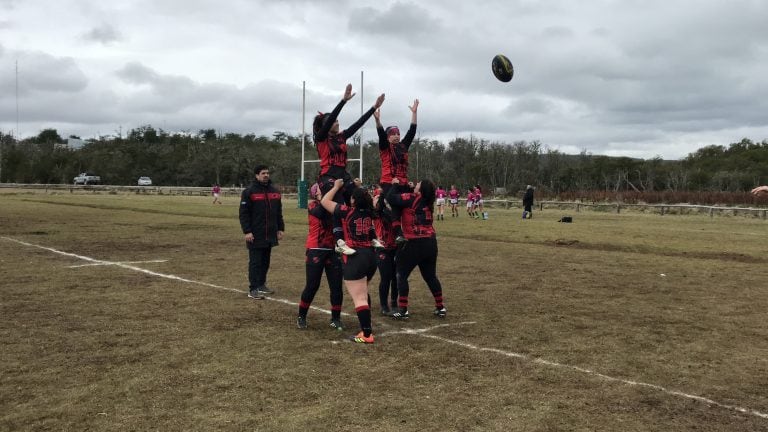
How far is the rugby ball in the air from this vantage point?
13742 mm

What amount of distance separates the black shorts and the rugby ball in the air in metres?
7.84

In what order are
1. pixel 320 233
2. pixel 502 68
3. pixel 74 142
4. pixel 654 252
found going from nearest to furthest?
pixel 320 233, pixel 502 68, pixel 654 252, pixel 74 142

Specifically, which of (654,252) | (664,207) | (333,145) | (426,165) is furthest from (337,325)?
(426,165)

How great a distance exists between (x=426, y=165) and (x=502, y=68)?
73857 mm

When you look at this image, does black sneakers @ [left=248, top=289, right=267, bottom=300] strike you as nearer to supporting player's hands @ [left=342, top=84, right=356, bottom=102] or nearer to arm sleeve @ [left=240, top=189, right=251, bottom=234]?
arm sleeve @ [left=240, top=189, right=251, bottom=234]

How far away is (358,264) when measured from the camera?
23.9ft

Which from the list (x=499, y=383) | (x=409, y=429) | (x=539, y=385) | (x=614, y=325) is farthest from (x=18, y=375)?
(x=614, y=325)

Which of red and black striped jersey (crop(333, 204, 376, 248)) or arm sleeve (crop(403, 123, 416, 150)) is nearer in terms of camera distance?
red and black striped jersey (crop(333, 204, 376, 248))

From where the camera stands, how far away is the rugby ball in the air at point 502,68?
13.7 meters

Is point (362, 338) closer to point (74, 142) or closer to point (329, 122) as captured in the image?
point (329, 122)

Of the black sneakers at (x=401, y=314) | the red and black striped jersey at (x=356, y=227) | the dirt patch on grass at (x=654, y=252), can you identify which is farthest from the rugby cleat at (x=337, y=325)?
the dirt patch on grass at (x=654, y=252)

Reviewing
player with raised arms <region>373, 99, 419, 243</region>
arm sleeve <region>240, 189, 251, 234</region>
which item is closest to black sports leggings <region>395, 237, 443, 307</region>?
player with raised arms <region>373, 99, 419, 243</region>

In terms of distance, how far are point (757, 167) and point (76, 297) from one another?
243 feet

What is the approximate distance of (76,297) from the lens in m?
9.62
